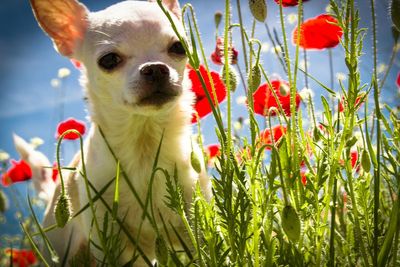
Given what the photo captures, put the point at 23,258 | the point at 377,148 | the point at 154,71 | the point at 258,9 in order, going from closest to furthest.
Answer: the point at 377,148 < the point at 258,9 < the point at 154,71 < the point at 23,258

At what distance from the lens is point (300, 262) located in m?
1.18

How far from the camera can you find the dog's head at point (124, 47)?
6.31 feet

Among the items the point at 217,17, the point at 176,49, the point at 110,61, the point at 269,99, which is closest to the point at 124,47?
the point at 110,61

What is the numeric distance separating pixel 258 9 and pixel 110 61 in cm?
101

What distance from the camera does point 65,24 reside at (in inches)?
96.0

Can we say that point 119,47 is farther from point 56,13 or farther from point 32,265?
point 32,265

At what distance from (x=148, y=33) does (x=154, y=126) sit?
1.45ft

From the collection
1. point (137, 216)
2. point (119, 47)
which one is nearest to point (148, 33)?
point (119, 47)

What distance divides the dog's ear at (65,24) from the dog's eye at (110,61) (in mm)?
397

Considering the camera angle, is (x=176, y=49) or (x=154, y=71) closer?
(x=154, y=71)

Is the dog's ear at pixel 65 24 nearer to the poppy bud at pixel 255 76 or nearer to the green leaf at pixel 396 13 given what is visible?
the poppy bud at pixel 255 76

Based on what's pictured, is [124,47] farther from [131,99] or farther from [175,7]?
[175,7]

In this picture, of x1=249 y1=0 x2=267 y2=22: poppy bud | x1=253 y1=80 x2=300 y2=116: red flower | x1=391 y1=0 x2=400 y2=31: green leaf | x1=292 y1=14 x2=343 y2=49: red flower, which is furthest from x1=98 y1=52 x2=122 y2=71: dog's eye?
x1=391 y1=0 x2=400 y2=31: green leaf

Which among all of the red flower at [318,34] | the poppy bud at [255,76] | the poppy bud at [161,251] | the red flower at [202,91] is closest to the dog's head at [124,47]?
the red flower at [202,91]
